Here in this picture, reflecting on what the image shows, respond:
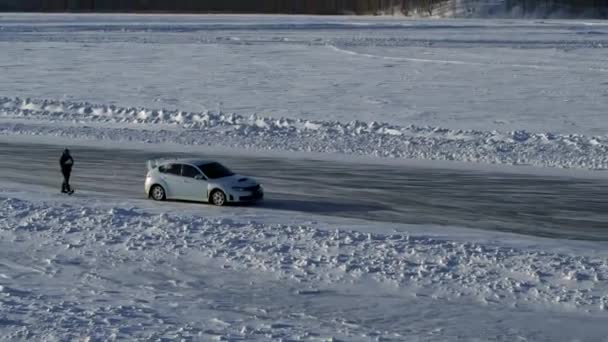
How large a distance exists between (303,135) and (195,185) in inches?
417

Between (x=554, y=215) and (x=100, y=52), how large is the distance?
132ft

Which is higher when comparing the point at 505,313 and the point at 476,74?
the point at 476,74

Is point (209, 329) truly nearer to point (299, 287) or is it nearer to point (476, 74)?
point (299, 287)

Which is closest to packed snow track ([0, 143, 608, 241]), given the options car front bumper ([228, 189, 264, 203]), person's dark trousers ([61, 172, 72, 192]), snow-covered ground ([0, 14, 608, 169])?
car front bumper ([228, 189, 264, 203])

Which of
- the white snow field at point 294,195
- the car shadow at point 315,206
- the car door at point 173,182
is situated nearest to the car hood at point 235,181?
the car shadow at point 315,206

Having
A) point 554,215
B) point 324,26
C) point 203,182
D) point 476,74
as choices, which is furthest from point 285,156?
point 324,26

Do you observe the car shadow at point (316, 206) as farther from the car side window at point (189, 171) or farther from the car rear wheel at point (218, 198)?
the car side window at point (189, 171)

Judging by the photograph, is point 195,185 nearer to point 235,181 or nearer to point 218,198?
point 218,198

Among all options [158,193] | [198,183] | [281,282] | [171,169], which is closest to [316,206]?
[198,183]

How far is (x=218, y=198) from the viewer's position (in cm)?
2158

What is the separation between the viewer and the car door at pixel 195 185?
71.4 feet

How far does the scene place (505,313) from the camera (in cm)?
1445

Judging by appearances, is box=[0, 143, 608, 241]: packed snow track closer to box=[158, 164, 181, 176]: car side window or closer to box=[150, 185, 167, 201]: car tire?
box=[150, 185, 167, 201]: car tire

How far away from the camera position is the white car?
21.4m
